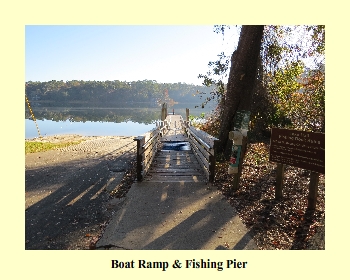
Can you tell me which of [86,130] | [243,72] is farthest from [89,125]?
[243,72]

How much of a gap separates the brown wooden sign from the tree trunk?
318cm

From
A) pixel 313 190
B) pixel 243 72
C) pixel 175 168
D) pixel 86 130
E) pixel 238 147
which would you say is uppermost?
pixel 243 72

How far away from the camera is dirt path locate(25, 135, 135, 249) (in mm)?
4662

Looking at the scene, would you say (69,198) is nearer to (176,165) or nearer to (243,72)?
(176,165)

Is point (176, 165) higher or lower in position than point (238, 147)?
lower

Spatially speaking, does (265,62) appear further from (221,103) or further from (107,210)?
(107,210)

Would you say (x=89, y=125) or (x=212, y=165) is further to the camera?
(x=89, y=125)

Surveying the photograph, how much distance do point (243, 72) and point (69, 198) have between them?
19.8 ft

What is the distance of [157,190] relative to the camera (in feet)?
22.0

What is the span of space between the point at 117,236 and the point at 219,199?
244 cm

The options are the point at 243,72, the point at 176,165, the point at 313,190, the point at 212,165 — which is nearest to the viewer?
the point at 313,190

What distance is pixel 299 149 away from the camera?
5461 millimetres

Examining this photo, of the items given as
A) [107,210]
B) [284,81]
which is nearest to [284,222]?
[107,210]

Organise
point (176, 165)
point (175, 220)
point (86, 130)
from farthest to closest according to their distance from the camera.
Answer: point (86, 130) → point (176, 165) → point (175, 220)
